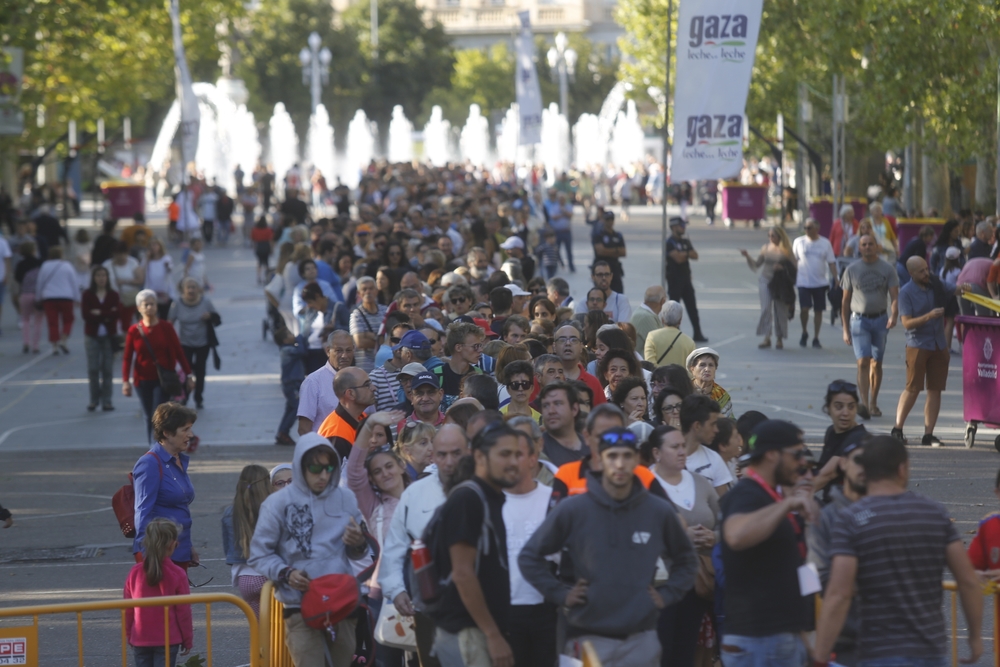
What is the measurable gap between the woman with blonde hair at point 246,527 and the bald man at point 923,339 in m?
7.81

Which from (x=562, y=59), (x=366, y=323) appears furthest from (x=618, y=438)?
(x=562, y=59)

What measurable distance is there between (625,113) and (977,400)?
73.5m

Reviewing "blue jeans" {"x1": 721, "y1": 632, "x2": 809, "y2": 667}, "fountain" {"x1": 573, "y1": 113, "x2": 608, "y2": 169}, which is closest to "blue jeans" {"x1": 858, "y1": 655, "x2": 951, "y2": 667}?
"blue jeans" {"x1": 721, "y1": 632, "x2": 809, "y2": 667}

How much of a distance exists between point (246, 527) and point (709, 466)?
7.86 feet

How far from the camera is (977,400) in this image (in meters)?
13.1

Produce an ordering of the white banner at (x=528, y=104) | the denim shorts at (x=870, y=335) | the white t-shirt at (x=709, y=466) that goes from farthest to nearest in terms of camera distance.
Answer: the white banner at (x=528, y=104) < the denim shorts at (x=870, y=335) < the white t-shirt at (x=709, y=466)

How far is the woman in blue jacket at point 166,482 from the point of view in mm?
7605

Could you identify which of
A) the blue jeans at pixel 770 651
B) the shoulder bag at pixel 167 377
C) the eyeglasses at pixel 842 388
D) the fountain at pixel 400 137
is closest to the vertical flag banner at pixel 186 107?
the shoulder bag at pixel 167 377

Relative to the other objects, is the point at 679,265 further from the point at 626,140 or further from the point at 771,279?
the point at 626,140

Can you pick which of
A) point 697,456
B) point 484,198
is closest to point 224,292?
point 484,198

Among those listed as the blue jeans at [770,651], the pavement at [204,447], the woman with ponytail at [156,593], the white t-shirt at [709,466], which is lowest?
the pavement at [204,447]

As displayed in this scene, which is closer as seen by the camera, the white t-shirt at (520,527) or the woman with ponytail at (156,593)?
the white t-shirt at (520,527)

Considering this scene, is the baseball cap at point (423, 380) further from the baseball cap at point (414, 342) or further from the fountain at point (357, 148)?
the fountain at point (357, 148)

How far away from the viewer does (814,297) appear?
19.9 meters
